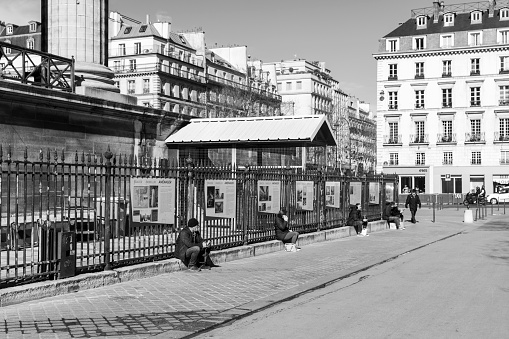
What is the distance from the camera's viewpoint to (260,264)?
15883mm

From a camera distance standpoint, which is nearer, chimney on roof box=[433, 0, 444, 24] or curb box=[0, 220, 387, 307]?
curb box=[0, 220, 387, 307]

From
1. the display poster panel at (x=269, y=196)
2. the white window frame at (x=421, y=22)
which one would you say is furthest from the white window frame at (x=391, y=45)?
the display poster panel at (x=269, y=196)

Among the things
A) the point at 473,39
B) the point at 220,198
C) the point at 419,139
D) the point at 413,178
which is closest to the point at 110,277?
the point at 220,198

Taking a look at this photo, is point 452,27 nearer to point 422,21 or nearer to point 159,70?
point 422,21

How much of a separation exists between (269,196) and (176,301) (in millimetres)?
8121

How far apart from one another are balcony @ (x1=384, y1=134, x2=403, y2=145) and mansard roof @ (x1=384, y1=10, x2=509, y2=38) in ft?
39.9

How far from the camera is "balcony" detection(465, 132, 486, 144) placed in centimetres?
7756

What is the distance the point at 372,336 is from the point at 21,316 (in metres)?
4.64

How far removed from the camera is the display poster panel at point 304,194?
2077cm

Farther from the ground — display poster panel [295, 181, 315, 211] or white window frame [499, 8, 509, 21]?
white window frame [499, 8, 509, 21]

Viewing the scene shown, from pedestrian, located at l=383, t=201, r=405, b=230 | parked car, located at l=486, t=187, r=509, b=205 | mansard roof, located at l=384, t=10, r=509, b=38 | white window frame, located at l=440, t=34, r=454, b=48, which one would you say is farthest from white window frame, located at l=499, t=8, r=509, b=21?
pedestrian, located at l=383, t=201, r=405, b=230

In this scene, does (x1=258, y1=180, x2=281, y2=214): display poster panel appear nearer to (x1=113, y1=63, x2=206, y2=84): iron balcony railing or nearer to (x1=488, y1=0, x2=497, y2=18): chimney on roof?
(x1=113, y1=63, x2=206, y2=84): iron balcony railing

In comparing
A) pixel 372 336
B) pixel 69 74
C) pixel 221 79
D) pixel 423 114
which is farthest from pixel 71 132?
pixel 221 79

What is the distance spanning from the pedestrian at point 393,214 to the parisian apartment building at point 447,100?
47.9 meters
